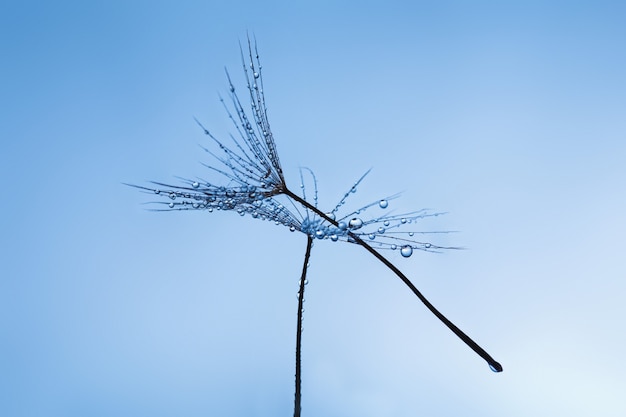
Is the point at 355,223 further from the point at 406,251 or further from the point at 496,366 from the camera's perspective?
the point at 496,366

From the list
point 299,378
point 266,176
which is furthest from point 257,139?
point 299,378

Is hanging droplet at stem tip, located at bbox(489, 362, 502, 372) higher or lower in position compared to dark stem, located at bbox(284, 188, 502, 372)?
lower

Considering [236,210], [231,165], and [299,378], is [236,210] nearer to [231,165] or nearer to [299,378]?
[231,165]

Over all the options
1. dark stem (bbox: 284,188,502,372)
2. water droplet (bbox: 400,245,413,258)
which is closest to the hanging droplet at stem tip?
dark stem (bbox: 284,188,502,372)

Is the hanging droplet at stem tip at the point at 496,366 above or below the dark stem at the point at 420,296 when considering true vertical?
below

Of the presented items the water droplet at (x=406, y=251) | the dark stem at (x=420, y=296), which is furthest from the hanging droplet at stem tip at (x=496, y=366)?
the water droplet at (x=406, y=251)

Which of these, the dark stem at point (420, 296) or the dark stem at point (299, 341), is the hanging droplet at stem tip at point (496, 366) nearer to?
the dark stem at point (420, 296)

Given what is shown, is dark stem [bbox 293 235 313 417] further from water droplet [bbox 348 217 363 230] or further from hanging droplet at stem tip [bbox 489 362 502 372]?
hanging droplet at stem tip [bbox 489 362 502 372]

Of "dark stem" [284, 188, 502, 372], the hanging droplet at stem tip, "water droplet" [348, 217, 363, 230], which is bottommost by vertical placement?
the hanging droplet at stem tip
